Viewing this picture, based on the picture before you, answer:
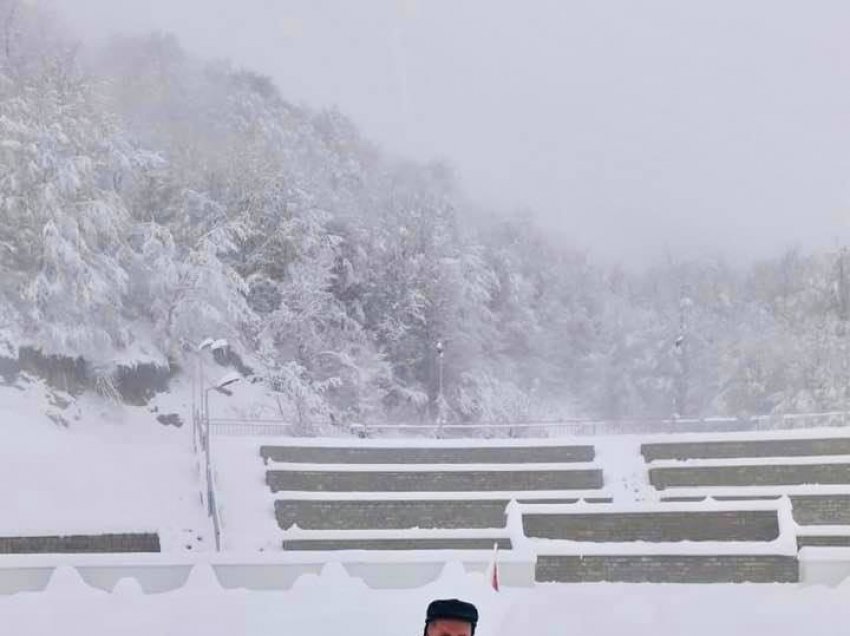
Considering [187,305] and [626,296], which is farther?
[626,296]

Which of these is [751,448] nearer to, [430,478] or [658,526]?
[658,526]

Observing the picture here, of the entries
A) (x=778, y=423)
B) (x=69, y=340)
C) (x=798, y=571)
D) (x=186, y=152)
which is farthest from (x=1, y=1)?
(x=798, y=571)

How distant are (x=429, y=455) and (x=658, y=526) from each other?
6.03 m

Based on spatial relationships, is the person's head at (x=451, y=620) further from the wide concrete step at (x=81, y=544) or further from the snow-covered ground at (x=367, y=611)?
the wide concrete step at (x=81, y=544)

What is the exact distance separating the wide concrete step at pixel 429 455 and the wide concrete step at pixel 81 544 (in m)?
4.92

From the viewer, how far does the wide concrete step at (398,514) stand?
22.8 meters

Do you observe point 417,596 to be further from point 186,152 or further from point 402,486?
point 186,152

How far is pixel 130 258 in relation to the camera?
29.9 m

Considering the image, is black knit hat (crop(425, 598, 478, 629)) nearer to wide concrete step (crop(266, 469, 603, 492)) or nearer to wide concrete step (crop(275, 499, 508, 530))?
wide concrete step (crop(275, 499, 508, 530))

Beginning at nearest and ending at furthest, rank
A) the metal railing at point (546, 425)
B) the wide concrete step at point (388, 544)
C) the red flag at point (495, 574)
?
the red flag at point (495, 574) < the wide concrete step at point (388, 544) < the metal railing at point (546, 425)

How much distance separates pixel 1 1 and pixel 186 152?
10869 millimetres

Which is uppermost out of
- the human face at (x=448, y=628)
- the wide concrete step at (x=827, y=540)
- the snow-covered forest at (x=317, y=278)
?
the snow-covered forest at (x=317, y=278)

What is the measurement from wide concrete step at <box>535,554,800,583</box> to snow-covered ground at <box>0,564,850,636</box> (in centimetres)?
343

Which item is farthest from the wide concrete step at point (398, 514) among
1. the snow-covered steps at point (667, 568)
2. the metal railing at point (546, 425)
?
the metal railing at point (546, 425)
